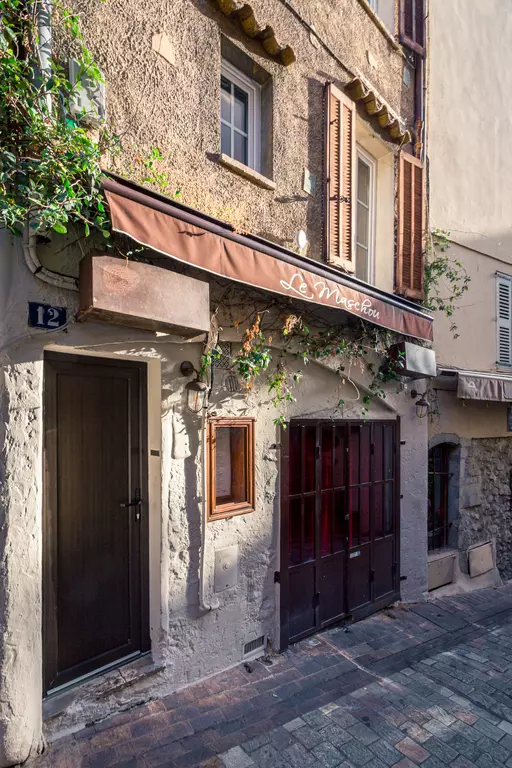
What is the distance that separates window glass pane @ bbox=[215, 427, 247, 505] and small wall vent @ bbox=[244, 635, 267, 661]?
1.47 m

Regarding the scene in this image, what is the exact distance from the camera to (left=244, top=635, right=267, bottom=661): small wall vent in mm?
4426

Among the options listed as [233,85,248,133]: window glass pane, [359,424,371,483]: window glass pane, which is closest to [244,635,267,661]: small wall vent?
[359,424,371,483]: window glass pane

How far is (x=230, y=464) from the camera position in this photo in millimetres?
4520

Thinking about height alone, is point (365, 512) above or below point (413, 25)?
below

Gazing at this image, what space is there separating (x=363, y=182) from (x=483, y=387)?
350 cm

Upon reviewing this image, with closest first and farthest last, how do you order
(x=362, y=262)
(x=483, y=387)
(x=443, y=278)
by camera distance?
(x=362, y=262), (x=483, y=387), (x=443, y=278)

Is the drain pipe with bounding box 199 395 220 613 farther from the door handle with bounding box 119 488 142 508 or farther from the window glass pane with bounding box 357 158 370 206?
the window glass pane with bounding box 357 158 370 206

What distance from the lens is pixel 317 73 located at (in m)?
5.16

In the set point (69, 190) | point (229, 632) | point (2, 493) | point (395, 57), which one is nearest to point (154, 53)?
point (69, 190)

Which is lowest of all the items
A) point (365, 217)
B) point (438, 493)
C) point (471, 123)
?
point (438, 493)

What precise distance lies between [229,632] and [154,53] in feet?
17.2

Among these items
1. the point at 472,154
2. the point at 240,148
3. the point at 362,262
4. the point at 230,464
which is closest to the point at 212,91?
the point at 240,148

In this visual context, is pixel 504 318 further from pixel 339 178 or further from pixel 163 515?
pixel 163 515

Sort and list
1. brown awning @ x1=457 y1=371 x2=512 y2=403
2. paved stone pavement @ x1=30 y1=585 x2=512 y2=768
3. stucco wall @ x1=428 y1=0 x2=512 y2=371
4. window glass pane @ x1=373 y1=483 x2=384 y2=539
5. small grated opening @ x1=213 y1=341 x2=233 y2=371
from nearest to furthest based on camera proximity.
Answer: paved stone pavement @ x1=30 y1=585 x2=512 y2=768, small grated opening @ x1=213 y1=341 x2=233 y2=371, window glass pane @ x1=373 y1=483 x2=384 y2=539, brown awning @ x1=457 y1=371 x2=512 y2=403, stucco wall @ x1=428 y1=0 x2=512 y2=371
